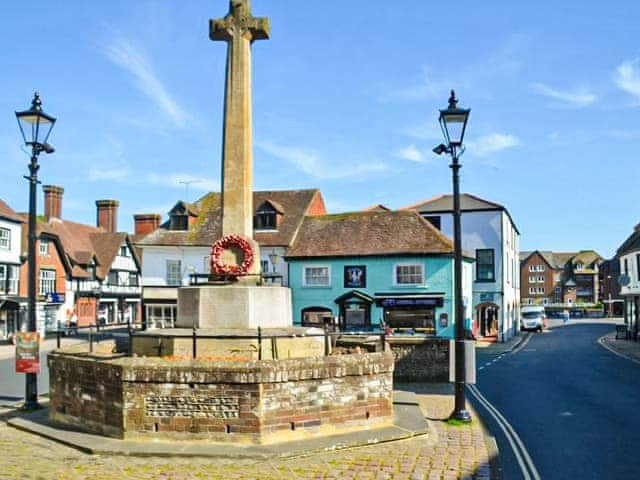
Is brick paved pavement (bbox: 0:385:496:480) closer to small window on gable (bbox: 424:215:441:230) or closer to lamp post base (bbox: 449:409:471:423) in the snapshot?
lamp post base (bbox: 449:409:471:423)

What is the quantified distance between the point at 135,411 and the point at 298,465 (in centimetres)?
295

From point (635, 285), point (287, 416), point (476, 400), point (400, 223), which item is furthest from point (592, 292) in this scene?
point (287, 416)

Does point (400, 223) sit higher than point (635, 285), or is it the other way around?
point (400, 223)

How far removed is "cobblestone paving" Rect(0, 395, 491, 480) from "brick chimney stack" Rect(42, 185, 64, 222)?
47051 millimetres

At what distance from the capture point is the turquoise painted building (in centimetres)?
3538

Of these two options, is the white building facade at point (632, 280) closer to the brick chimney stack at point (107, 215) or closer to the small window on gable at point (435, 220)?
the small window on gable at point (435, 220)

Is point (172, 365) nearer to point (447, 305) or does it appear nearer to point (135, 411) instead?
point (135, 411)

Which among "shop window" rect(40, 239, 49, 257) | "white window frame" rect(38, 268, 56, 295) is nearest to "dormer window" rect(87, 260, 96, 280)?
"white window frame" rect(38, 268, 56, 295)

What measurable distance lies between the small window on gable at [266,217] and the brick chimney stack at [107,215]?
87.0 ft

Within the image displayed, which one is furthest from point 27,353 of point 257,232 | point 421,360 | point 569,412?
point 257,232

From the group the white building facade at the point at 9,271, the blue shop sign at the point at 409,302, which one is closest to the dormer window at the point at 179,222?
the white building facade at the point at 9,271

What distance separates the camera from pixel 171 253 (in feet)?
135

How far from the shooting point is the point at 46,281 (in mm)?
47375

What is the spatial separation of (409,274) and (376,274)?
188 cm
